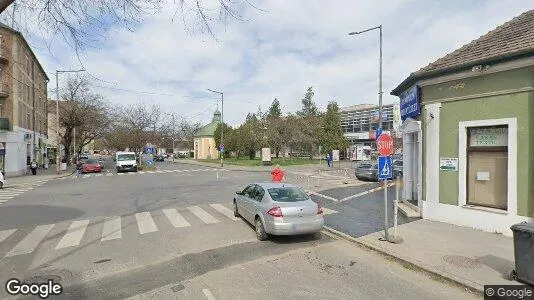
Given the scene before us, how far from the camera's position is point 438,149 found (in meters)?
10.8

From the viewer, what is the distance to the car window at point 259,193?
9.74m

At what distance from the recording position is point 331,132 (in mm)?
51625

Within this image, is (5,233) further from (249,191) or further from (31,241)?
(249,191)

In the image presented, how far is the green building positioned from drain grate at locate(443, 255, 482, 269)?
8.73ft

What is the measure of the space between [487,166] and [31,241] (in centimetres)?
1183

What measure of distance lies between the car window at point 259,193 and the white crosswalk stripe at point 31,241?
5.38m

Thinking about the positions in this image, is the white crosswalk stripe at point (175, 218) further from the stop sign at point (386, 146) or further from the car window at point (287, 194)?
the stop sign at point (386, 146)

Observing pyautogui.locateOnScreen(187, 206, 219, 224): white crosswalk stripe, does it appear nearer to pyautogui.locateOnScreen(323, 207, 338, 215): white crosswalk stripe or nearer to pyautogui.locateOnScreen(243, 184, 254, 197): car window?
pyautogui.locateOnScreen(243, 184, 254, 197): car window

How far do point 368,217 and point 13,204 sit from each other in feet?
46.9

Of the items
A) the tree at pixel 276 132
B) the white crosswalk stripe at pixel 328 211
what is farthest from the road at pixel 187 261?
the tree at pixel 276 132

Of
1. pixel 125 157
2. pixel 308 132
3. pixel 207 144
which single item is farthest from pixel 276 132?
pixel 207 144

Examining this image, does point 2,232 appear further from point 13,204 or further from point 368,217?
point 368,217

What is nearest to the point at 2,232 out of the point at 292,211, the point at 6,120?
the point at 292,211

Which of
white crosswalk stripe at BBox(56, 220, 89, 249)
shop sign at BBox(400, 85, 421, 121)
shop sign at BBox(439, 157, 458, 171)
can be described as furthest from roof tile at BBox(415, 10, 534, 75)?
white crosswalk stripe at BBox(56, 220, 89, 249)
